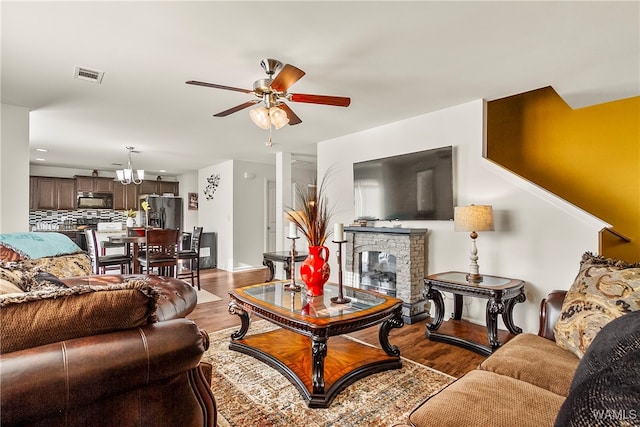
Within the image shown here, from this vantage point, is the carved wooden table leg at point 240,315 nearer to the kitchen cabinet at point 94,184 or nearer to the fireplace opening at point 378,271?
the fireplace opening at point 378,271

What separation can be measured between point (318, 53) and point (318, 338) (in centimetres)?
194

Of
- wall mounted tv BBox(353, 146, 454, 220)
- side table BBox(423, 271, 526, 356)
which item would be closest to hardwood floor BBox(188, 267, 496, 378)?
side table BBox(423, 271, 526, 356)

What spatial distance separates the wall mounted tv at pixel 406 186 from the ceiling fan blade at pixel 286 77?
2043 mm

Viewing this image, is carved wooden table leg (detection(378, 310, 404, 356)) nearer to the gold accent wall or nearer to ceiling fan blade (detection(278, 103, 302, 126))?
ceiling fan blade (detection(278, 103, 302, 126))

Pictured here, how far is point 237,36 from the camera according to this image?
2.07m

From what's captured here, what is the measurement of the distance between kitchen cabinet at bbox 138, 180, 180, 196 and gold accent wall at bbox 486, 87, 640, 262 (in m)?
7.89

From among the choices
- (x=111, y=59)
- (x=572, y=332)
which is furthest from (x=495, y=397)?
(x=111, y=59)

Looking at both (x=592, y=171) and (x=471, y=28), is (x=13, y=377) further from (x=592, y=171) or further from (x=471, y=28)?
(x=592, y=171)

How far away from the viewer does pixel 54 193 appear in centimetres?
700

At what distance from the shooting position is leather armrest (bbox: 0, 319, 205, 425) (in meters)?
0.77

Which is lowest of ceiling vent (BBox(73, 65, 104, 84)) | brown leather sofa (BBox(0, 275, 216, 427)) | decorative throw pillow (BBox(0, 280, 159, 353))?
brown leather sofa (BBox(0, 275, 216, 427))

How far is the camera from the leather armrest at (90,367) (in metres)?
0.77

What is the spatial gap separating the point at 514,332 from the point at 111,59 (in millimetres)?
3899

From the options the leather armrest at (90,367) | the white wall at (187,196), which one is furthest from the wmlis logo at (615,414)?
the white wall at (187,196)
